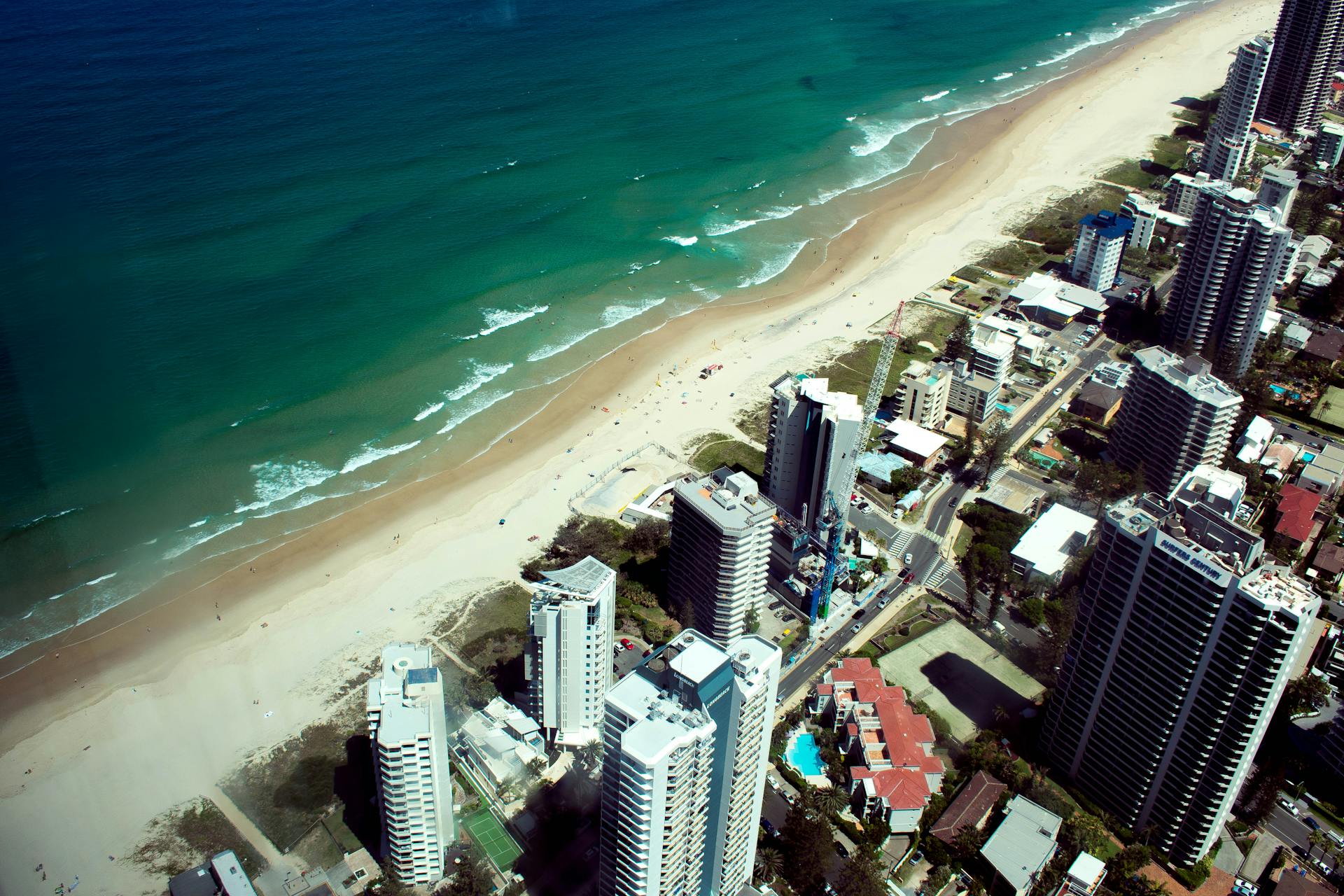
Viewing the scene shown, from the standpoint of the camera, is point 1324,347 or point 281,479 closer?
point 281,479

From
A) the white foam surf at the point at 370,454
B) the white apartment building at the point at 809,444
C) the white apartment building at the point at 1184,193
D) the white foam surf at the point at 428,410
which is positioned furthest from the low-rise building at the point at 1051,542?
the white apartment building at the point at 1184,193

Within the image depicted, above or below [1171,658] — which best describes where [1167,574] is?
above

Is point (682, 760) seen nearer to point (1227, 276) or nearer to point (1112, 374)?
point (1112, 374)

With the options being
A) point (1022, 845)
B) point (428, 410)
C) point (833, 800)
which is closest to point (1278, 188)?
point (1022, 845)

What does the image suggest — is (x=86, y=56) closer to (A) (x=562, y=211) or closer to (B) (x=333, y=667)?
(A) (x=562, y=211)

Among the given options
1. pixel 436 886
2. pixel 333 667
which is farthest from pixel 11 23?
pixel 436 886
